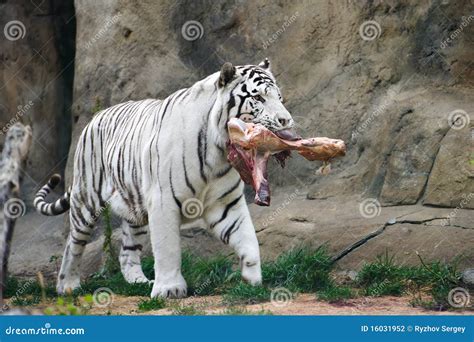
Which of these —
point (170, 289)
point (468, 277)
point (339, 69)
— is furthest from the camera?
point (339, 69)

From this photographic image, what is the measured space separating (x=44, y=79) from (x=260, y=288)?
18.3 feet

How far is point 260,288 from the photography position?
827 cm

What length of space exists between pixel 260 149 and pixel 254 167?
0.52 feet
